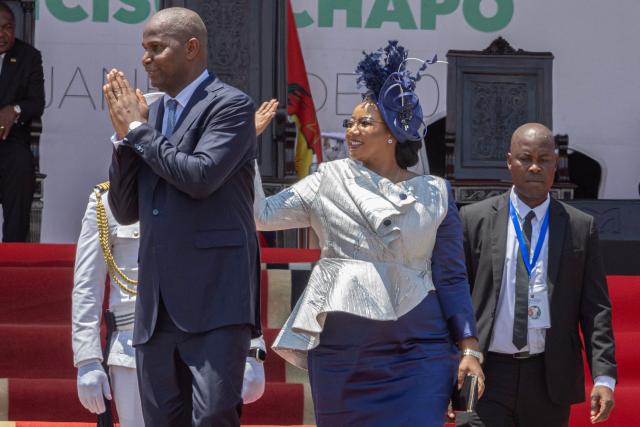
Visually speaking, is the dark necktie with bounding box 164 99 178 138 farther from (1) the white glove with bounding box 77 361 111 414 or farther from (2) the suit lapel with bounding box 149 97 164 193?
(1) the white glove with bounding box 77 361 111 414

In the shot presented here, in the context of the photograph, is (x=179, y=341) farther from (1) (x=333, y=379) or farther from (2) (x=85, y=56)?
(2) (x=85, y=56)

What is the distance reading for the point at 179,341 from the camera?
129 inches

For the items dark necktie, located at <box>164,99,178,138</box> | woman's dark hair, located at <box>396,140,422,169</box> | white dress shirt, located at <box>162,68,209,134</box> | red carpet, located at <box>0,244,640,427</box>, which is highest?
white dress shirt, located at <box>162,68,209,134</box>

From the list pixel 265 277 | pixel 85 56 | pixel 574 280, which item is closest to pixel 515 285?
pixel 574 280

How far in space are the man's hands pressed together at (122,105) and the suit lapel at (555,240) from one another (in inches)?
69.0

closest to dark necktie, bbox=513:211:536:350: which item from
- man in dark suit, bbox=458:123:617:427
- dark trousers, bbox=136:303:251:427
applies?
man in dark suit, bbox=458:123:617:427

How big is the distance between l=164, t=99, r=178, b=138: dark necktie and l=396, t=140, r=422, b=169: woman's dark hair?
830 mm

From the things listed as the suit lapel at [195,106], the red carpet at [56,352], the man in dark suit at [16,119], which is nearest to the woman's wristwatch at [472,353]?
the suit lapel at [195,106]

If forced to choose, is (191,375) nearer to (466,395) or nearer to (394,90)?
(466,395)

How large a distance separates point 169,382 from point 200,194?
18.2 inches

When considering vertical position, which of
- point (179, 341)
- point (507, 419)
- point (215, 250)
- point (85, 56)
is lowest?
point (507, 419)

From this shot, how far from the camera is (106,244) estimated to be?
4258 mm

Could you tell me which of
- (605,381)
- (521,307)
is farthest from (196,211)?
(605,381)

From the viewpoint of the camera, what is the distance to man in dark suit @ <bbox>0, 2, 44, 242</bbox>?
8203 mm
